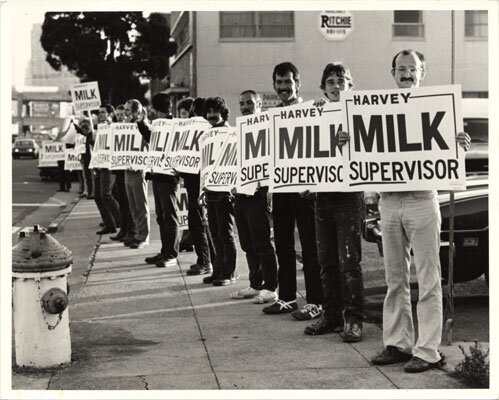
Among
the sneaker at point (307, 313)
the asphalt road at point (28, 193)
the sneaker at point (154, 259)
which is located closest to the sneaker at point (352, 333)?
the sneaker at point (307, 313)

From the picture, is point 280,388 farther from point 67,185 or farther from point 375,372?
point 67,185

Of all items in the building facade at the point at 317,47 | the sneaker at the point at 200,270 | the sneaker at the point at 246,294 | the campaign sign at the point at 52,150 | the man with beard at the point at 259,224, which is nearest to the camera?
the man with beard at the point at 259,224

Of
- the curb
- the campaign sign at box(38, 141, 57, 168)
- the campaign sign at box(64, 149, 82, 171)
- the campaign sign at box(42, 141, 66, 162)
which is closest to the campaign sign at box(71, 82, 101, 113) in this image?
the curb

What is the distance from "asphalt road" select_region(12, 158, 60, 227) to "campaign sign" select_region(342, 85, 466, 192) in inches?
461

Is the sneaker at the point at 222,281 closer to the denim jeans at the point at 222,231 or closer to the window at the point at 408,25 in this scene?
the denim jeans at the point at 222,231

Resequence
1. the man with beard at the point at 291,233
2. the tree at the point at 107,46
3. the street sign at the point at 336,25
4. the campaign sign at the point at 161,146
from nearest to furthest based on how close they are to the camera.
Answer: the man with beard at the point at 291,233 → the campaign sign at the point at 161,146 → the street sign at the point at 336,25 → the tree at the point at 107,46

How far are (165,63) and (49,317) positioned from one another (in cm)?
3409

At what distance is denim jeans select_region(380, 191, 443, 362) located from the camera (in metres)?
5.73

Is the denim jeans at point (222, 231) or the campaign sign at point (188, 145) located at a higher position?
the campaign sign at point (188, 145)

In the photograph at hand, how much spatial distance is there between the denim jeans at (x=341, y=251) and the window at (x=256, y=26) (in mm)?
24927

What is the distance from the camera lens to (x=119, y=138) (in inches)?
481

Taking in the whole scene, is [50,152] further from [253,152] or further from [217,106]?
[253,152]

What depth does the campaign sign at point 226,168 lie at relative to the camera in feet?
27.8

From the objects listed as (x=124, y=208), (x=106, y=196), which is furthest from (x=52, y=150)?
(x=124, y=208)
